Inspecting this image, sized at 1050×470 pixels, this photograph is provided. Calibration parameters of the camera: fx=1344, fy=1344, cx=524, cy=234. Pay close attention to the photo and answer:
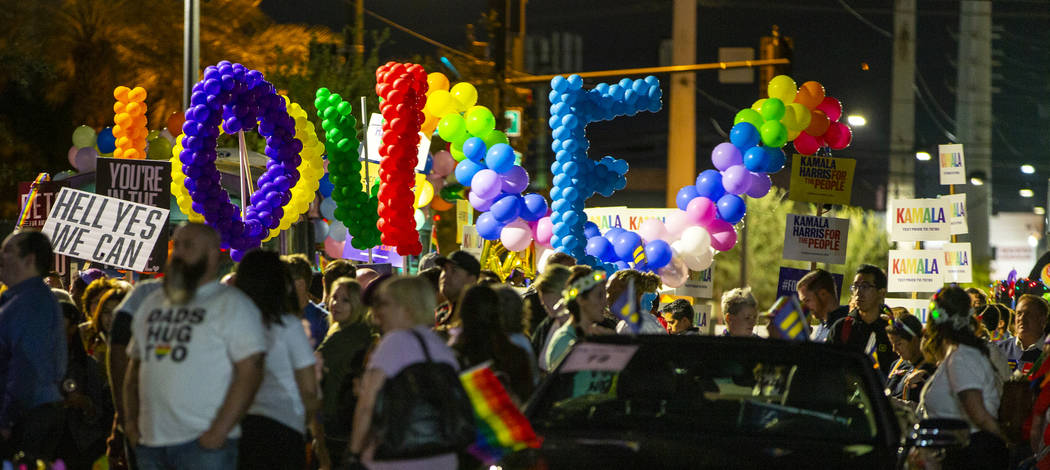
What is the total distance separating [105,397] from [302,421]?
306 centimetres

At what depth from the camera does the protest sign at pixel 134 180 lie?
1117cm

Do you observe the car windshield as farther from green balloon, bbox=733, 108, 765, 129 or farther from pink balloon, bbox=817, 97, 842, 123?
pink balloon, bbox=817, 97, 842, 123

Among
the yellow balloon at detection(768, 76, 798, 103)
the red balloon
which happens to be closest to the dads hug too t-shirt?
the yellow balloon at detection(768, 76, 798, 103)

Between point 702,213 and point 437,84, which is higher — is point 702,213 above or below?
below

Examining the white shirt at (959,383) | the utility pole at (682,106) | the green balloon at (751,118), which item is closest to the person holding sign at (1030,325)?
the white shirt at (959,383)

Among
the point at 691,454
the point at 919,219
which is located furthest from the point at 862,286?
the point at 919,219

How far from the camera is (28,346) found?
664cm

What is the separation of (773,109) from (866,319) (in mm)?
5478

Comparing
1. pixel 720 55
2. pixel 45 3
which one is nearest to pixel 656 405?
pixel 720 55

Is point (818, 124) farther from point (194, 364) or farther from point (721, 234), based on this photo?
point (194, 364)

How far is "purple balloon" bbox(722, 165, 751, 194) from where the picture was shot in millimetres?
14844

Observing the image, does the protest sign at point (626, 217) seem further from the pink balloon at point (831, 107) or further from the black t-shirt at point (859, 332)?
the black t-shirt at point (859, 332)

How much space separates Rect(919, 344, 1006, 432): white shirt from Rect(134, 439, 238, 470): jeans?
3.65m

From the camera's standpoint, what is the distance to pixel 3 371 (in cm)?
672
